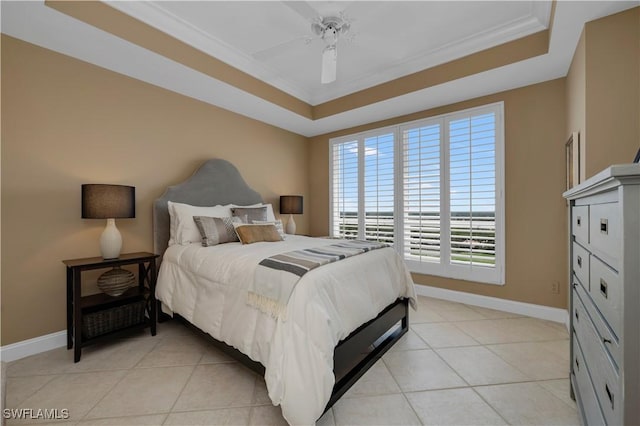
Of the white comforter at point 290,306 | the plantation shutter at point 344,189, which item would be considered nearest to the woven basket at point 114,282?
the white comforter at point 290,306

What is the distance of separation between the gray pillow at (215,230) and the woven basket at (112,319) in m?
0.78

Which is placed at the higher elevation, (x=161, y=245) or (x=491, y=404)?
(x=161, y=245)

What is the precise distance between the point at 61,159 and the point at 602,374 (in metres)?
3.64

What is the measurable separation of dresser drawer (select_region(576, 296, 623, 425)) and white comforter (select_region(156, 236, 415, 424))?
105cm

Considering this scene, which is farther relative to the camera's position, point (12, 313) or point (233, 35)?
point (233, 35)

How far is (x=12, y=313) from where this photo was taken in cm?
214

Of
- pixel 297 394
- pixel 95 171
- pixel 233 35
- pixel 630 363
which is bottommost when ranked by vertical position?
pixel 297 394

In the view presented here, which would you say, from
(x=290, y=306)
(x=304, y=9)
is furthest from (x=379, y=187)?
(x=290, y=306)

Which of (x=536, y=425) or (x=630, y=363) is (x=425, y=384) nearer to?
(x=536, y=425)

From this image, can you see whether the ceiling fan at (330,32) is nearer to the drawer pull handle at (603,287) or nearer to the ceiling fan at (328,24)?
the ceiling fan at (328,24)

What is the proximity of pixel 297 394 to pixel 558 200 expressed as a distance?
10.3 feet

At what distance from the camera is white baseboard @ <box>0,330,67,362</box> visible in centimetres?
210

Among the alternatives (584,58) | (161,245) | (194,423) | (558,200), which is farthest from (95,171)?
(558,200)

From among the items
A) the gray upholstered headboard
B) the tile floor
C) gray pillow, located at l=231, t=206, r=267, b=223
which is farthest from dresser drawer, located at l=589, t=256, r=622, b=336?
the gray upholstered headboard
